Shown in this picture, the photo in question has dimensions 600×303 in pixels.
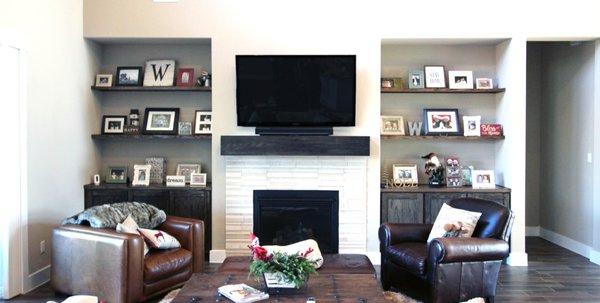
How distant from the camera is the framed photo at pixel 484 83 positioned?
20.2 feet

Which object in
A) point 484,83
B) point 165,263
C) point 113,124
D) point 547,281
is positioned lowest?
point 547,281

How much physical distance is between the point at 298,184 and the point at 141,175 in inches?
71.9

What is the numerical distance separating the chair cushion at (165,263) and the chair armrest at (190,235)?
0.30 ft

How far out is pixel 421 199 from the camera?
5.86m

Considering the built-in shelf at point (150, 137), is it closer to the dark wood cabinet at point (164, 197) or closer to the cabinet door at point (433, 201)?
the dark wood cabinet at point (164, 197)

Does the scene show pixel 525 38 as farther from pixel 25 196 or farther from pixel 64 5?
pixel 25 196

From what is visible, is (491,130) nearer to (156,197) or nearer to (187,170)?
(187,170)

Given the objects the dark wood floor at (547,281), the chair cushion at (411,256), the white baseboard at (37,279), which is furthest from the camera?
the white baseboard at (37,279)

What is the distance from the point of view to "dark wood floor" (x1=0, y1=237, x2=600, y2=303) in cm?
466

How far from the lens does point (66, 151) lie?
5.52 meters

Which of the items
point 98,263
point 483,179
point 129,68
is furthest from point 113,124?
point 483,179

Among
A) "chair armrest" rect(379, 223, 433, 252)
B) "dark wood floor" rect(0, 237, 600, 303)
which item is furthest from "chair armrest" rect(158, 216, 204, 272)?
"chair armrest" rect(379, 223, 433, 252)

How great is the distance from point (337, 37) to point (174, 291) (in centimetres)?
315

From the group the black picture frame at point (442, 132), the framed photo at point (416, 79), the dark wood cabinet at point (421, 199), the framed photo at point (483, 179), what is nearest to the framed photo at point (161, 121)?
the dark wood cabinet at point (421, 199)
